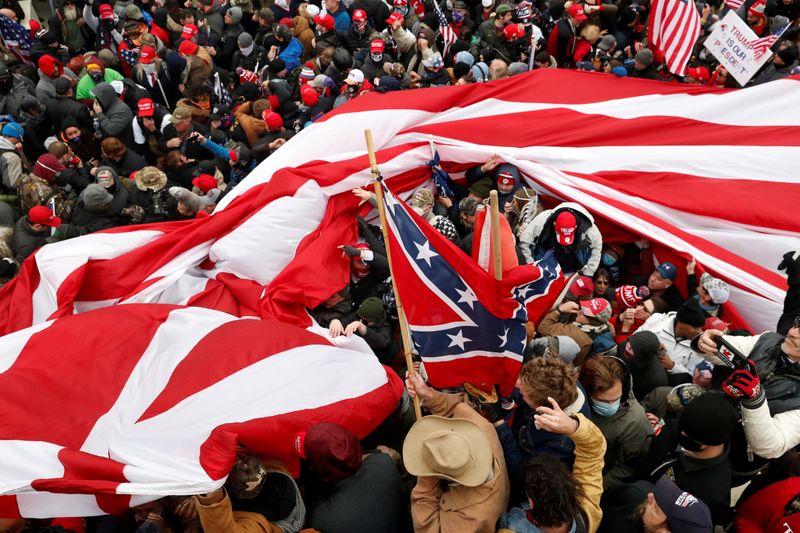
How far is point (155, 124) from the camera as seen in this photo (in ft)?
25.3

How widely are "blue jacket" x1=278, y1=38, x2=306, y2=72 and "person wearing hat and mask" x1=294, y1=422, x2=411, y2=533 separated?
716 centimetres

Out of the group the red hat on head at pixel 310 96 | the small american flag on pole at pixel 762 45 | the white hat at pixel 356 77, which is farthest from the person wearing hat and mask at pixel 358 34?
the small american flag on pole at pixel 762 45

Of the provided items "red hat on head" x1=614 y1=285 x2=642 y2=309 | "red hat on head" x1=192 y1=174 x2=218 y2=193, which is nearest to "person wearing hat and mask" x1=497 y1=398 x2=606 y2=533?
"red hat on head" x1=614 y1=285 x2=642 y2=309

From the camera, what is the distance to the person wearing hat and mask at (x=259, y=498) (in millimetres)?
3002

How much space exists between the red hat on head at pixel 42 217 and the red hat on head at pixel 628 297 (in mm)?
5172

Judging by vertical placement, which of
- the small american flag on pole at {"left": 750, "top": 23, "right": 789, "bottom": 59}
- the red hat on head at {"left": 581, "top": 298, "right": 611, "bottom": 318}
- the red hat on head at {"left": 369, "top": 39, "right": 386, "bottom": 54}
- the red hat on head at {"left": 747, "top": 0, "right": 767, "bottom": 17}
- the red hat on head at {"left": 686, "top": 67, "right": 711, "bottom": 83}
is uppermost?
the small american flag on pole at {"left": 750, "top": 23, "right": 789, "bottom": 59}

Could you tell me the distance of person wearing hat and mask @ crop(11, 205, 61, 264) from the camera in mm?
5816

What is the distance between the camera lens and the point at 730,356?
11.1ft

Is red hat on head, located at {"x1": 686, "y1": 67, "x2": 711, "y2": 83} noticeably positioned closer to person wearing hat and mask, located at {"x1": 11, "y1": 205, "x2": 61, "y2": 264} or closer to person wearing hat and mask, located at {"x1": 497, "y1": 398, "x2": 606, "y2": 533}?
person wearing hat and mask, located at {"x1": 497, "y1": 398, "x2": 606, "y2": 533}

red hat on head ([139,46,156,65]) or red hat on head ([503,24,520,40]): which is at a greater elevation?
red hat on head ([503,24,520,40])

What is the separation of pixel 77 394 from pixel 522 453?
276 cm

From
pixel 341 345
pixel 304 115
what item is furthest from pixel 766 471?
pixel 304 115

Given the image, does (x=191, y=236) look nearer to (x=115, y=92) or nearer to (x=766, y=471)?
(x=115, y=92)

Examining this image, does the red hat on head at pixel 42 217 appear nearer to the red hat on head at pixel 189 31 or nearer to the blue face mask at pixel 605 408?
the red hat on head at pixel 189 31
